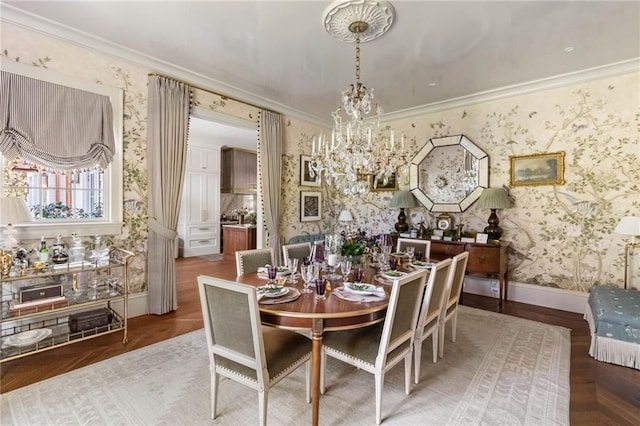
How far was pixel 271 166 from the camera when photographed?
4.73m

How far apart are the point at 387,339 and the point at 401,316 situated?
0.18 metres

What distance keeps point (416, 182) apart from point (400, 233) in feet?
3.02

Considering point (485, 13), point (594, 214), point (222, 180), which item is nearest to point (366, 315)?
point (485, 13)

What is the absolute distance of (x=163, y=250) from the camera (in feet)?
11.5

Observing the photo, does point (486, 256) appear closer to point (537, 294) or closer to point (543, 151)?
point (537, 294)

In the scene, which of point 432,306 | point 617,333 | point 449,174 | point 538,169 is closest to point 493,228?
point 538,169

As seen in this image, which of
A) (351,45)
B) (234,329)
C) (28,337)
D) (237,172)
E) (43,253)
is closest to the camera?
(234,329)

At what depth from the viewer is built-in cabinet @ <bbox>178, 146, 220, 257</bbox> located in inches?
288

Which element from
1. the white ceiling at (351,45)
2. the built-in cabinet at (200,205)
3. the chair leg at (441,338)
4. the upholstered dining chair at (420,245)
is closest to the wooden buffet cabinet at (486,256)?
the upholstered dining chair at (420,245)

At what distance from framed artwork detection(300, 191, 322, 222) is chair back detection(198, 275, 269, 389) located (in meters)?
3.74

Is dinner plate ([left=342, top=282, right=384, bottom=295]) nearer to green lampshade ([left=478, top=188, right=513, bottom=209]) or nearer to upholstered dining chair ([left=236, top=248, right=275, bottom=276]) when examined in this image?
upholstered dining chair ([left=236, top=248, right=275, bottom=276])

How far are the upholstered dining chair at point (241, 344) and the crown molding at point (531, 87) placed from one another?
4.28 meters

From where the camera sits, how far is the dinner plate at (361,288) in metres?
2.00

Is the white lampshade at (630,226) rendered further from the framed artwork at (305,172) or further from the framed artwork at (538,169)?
the framed artwork at (305,172)
